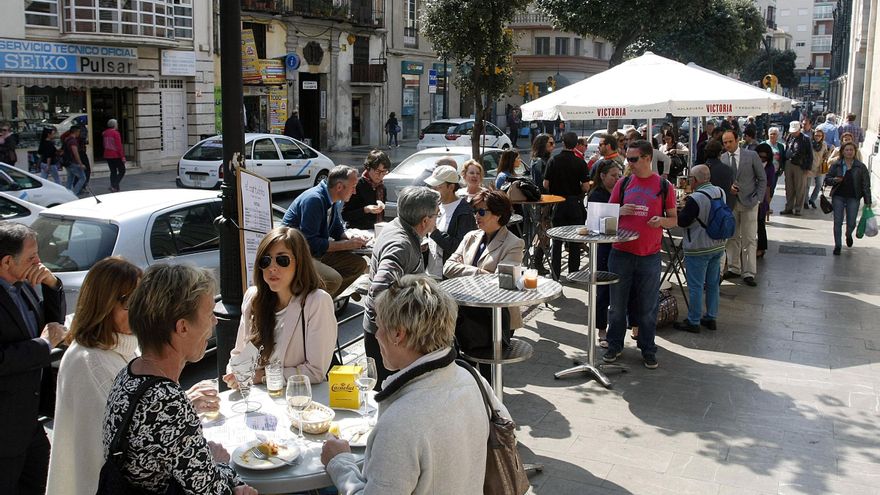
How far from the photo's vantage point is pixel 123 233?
22.7 ft

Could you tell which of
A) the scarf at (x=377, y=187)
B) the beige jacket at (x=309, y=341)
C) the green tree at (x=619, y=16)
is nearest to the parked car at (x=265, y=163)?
the green tree at (x=619, y=16)

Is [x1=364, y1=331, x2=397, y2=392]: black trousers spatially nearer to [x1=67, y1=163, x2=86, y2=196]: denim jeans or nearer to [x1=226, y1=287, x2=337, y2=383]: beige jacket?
[x1=226, y1=287, x2=337, y2=383]: beige jacket

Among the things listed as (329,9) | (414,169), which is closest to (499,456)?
(414,169)

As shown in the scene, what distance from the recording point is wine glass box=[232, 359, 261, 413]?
375cm

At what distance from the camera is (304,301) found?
167 inches

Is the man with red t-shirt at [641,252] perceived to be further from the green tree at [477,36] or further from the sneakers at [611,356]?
the green tree at [477,36]

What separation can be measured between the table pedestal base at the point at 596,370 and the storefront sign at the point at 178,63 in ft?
75.7

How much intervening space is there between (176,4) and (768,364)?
24689mm

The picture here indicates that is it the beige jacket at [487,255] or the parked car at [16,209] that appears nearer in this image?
the beige jacket at [487,255]

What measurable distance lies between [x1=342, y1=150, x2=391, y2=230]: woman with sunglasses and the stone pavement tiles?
217 cm

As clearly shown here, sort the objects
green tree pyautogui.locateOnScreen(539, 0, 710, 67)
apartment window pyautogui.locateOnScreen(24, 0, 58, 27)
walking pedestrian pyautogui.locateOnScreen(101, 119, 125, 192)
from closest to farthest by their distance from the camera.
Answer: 1. green tree pyautogui.locateOnScreen(539, 0, 710, 67)
2. walking pedestrian pyautogui.locateOnScreen(101, 119, 125, 192)
3. apartment window pyautogui.locateOnScreen(24, 0, 58, 27)

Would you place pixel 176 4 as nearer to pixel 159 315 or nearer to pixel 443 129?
pixel 443 129

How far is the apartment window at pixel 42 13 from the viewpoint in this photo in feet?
75.3

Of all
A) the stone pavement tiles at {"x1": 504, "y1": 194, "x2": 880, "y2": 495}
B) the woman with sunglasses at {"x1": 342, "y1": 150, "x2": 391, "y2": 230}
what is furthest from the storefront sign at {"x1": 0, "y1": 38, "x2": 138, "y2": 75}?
the stone pavement tiles at {"x1": 504, "y1": 194, "x2": 880, "y2": 495}
